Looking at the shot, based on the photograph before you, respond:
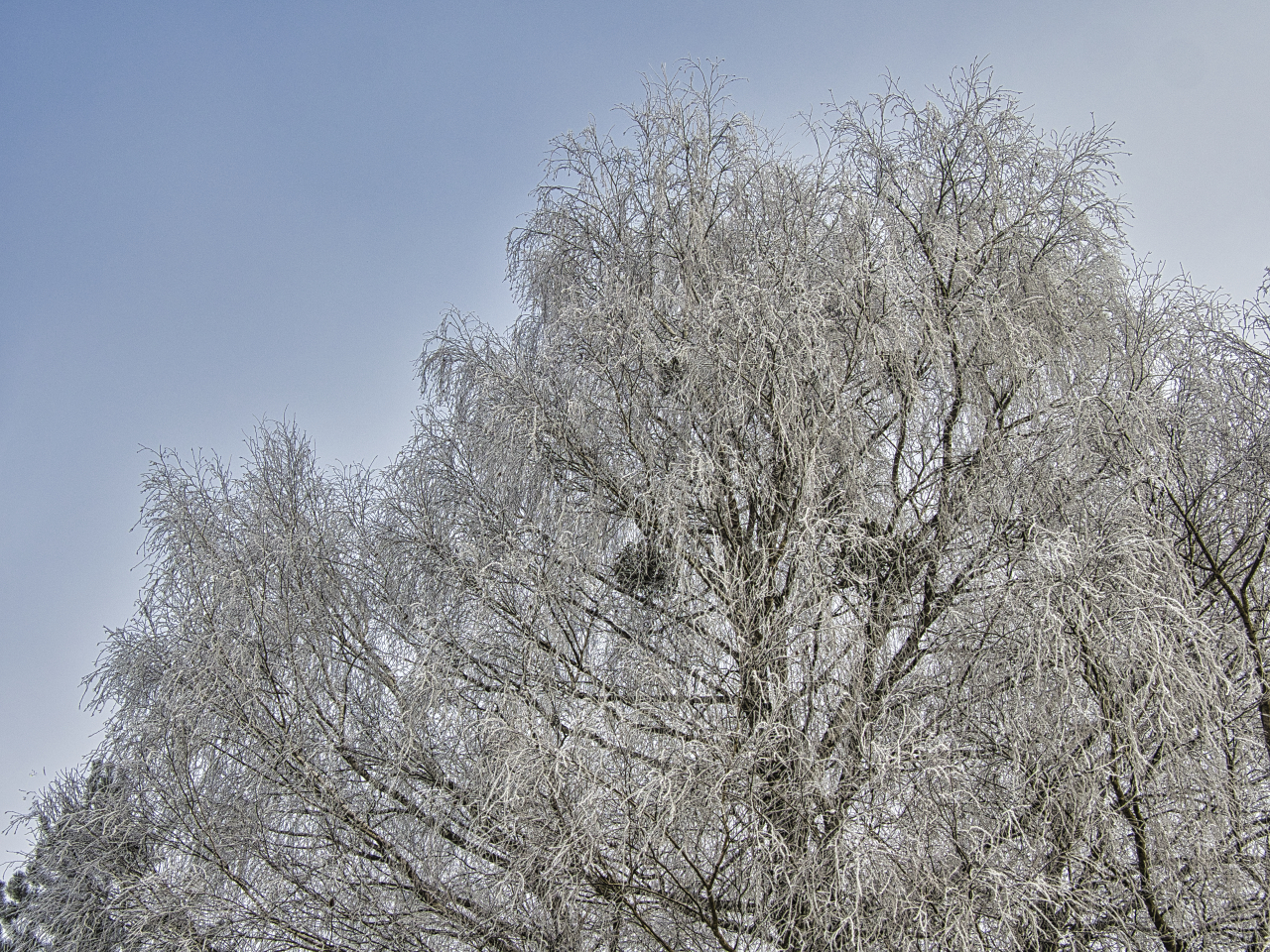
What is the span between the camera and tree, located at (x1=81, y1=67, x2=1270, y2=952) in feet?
10.5

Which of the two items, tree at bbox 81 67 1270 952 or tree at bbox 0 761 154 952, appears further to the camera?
tree at bbox 0 761 154 952

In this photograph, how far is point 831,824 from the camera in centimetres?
333

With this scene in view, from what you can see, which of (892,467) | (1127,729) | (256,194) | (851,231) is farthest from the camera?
(256,194)

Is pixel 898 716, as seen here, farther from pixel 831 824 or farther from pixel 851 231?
pixel 851 231

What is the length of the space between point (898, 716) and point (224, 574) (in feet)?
10.2

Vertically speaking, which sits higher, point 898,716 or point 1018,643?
point 1018,643

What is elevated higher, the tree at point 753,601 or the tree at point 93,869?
the tree at point 753,601

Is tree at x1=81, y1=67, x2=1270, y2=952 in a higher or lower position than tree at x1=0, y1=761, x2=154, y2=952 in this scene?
higher

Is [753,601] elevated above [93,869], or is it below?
above

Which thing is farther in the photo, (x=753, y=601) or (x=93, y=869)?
(x=93, y=869)

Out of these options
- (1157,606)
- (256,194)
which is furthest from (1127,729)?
(256,194)

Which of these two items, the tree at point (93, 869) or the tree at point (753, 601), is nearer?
the tree at point (753, 601)

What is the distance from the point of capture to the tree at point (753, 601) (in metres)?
3.20

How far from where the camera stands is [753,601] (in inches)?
144
